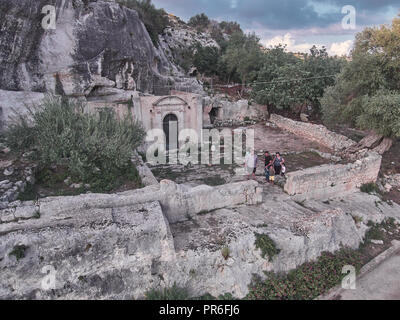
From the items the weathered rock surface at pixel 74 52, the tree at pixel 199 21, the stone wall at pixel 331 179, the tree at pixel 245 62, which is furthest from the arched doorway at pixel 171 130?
the tree at pixel 199 21

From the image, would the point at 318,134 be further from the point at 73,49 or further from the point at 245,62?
the point at 73,49

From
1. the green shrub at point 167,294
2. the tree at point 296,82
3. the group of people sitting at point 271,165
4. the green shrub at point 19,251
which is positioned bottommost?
the green shrub at point 167,294

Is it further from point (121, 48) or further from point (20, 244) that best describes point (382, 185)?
point (121, 48)

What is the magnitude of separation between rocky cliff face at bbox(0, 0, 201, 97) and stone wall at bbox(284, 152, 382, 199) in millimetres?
12543

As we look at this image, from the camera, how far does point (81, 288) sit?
4543 millimetres

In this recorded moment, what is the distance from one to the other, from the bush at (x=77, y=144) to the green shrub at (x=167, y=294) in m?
3.68

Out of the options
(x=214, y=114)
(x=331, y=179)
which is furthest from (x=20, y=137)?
(x=214, y=114)

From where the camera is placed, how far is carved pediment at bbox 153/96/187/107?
47.8 feet

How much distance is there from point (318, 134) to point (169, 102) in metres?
9.60

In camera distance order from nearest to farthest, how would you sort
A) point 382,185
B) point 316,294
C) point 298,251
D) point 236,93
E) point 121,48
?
point 316,294
point 298,251
point 382,185
point 121,48
point 236,93

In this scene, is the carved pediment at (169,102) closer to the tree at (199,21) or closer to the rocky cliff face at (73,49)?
the rocky cliff face at (73,49)

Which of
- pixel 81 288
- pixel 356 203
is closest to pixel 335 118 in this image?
pixel 356 203

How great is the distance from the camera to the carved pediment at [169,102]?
1456 centimetres
